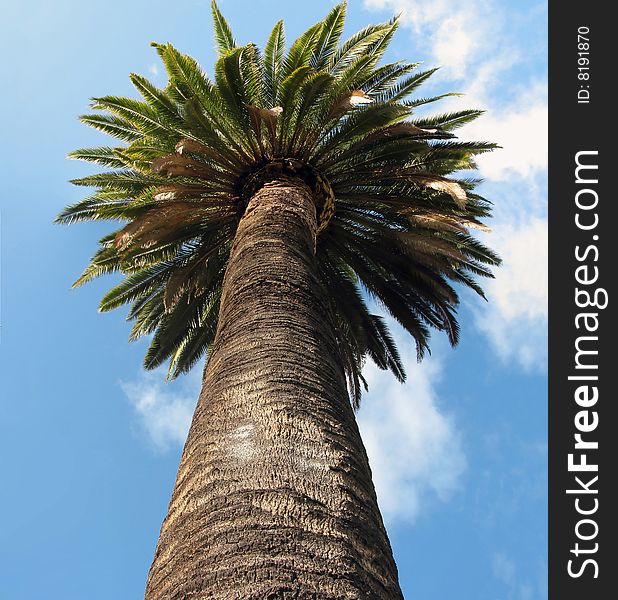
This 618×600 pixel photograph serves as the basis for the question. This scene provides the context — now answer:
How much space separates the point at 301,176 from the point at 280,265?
3735 millimetres

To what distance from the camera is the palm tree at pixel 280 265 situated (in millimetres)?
2686

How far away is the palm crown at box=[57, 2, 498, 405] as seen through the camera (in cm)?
910

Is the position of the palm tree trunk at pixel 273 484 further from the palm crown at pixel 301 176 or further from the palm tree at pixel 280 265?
the palm crown at pixel 301 176

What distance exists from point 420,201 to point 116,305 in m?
5.86

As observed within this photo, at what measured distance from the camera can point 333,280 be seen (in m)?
11.1

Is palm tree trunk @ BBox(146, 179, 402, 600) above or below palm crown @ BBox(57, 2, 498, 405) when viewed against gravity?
below

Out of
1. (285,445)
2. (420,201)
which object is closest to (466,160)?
(420,201)

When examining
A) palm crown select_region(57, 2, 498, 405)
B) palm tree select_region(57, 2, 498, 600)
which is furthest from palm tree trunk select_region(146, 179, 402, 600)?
palm crown select_region(57, 2, 498, 405)

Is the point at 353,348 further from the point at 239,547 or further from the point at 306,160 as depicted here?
the point at 239,547

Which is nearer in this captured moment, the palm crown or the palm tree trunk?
→ the palm tree trunk

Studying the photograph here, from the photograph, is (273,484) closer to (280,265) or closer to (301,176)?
(280,265)

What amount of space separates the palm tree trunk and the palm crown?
4.37 m

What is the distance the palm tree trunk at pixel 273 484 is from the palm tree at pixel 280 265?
0.04 ft

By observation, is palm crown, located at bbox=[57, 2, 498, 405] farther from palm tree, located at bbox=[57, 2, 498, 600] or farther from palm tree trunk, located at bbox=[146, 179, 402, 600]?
palm tree trunk, located at bbox=[146, 179, 402, 600]
